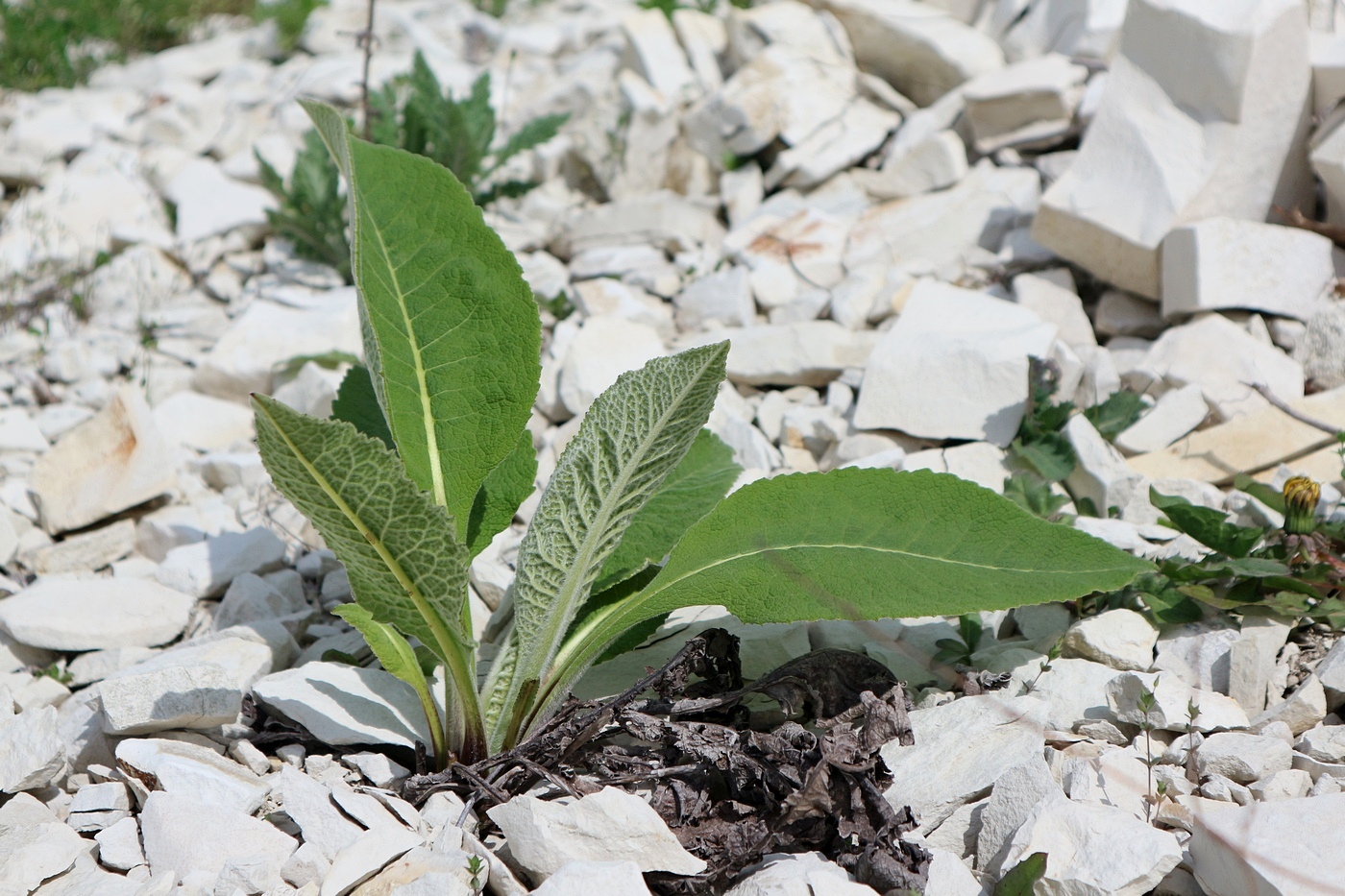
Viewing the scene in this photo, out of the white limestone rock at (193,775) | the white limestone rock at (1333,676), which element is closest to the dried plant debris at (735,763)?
the white limestone rock at (193,775)

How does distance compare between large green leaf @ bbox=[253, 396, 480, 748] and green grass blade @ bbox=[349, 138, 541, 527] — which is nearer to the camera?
large green leaf @ bbox=[253, 396, 480, 748]

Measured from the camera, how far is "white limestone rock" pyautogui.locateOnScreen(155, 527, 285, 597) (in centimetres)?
232

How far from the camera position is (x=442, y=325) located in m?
1.67

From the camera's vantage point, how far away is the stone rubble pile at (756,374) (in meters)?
1.52

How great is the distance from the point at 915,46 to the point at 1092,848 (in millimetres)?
3556

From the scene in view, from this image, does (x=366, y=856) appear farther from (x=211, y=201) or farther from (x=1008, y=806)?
(x=211, y=201)

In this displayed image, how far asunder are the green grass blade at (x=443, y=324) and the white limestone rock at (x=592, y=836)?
0.48 m

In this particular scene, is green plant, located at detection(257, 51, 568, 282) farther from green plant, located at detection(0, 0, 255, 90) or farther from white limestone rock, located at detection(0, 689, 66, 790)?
green plant, located at detection(0, 0, 255, 90)

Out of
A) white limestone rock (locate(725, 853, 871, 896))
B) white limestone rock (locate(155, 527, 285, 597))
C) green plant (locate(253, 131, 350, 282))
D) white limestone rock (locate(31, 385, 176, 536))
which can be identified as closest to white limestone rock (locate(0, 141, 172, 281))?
green plant (locate(253, 131, 350, 282))

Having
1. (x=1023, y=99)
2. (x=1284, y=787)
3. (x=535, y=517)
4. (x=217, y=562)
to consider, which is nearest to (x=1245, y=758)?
(x=1284, y=787)

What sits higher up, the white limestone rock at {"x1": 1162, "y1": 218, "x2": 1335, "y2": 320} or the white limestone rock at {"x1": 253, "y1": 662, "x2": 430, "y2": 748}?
the white limestone rock at {"x1": 1162, "y1": 218, "x2": 1335, "y2": 320}

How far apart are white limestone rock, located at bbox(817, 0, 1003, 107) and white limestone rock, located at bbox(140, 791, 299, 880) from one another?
3687 mm

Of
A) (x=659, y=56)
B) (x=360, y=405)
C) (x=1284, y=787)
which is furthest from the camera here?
(x=659, y=56)

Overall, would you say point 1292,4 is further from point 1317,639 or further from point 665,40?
point 665,40
